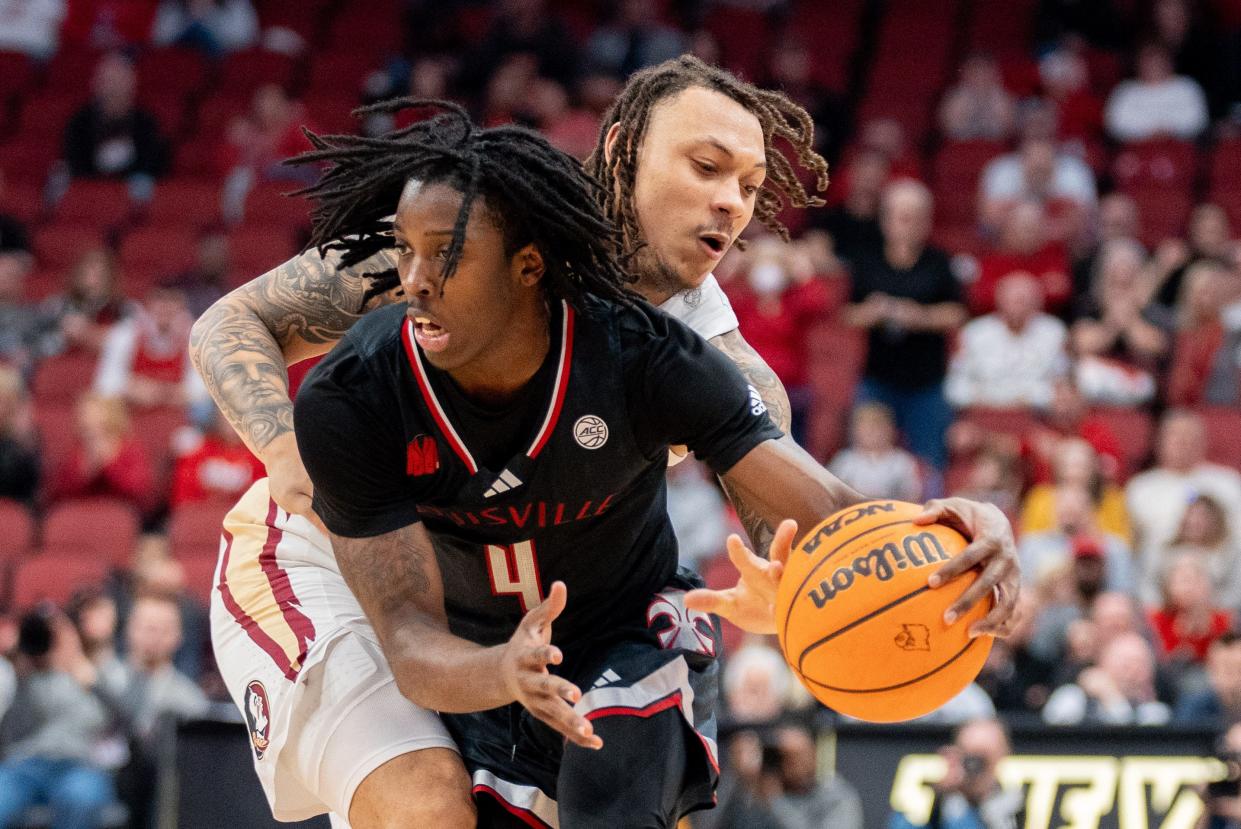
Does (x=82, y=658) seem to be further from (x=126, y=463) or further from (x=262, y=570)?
(x=262, y=570)

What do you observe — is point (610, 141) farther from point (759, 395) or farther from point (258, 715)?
point (258, 715)

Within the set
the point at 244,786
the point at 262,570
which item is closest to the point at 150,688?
the point at 244,786

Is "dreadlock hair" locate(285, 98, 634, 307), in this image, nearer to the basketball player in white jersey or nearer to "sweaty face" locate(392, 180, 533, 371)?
"sweaty face" locate(392, 180, 533, 371)

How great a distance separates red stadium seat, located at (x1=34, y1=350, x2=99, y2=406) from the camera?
1169 cm

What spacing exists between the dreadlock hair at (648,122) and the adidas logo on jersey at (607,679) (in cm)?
96

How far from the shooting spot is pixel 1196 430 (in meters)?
9.75

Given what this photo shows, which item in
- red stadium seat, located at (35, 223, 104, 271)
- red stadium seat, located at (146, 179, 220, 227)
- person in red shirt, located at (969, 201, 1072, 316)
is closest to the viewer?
person in red shirt, located at (969, 201, 1072, 316)

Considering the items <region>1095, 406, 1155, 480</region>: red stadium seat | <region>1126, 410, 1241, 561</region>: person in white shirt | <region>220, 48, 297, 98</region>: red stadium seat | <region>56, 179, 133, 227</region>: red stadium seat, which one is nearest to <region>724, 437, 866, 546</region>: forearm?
<region>1126, 410, 1241, 561</region>: person in white shirt

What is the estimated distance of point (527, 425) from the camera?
11.8 feet

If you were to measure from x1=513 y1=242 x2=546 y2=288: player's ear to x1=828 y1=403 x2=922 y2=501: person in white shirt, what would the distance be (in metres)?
6.28

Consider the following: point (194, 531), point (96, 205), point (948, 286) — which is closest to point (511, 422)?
point (194, 531)

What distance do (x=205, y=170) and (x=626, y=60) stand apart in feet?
10.9

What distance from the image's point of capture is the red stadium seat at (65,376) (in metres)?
11.7

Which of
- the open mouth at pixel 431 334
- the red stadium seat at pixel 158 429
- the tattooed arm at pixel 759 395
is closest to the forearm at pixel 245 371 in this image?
the open mouth at pixel 431 334
